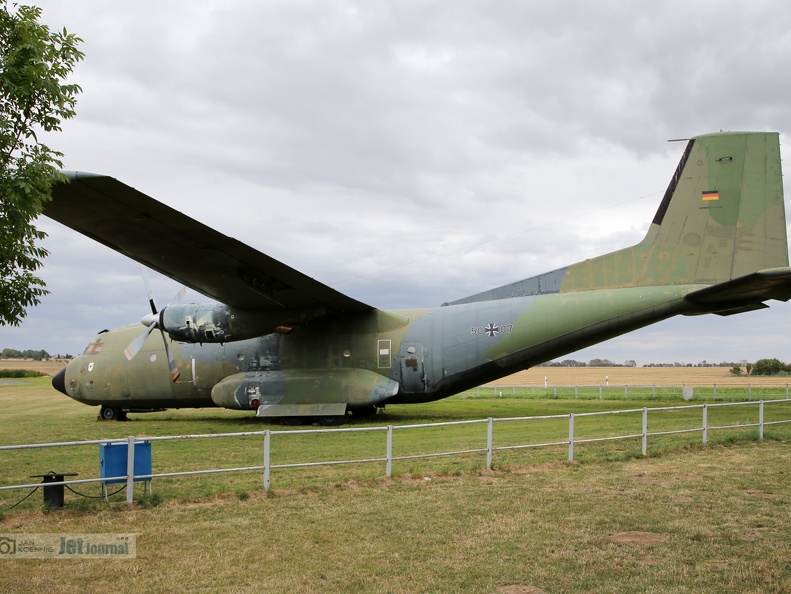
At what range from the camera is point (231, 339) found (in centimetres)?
2277

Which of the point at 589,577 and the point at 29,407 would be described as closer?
the point at 589,577

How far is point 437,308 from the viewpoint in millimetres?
23656

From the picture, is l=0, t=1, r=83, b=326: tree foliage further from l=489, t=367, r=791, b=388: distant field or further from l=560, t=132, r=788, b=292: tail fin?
l=489, t=367, r=791, b=388: distant field

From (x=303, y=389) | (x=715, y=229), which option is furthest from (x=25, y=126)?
(x=715, y=229)

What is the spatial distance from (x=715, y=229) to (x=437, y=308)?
9196 millimetres

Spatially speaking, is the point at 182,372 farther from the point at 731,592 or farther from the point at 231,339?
the point at 731,592

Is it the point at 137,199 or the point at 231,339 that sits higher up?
the point at 137,199

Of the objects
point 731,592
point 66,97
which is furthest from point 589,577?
point 66,97

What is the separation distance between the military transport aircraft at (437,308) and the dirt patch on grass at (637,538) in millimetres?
12362

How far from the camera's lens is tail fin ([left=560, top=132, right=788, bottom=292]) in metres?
20.5

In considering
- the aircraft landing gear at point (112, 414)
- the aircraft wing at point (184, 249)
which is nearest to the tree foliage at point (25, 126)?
the aircraft wing at point (184, 249)

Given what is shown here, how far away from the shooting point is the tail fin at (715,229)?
20.4 metres

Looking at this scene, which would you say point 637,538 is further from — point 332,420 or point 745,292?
point 332,420

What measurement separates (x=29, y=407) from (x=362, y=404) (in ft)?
79.2
